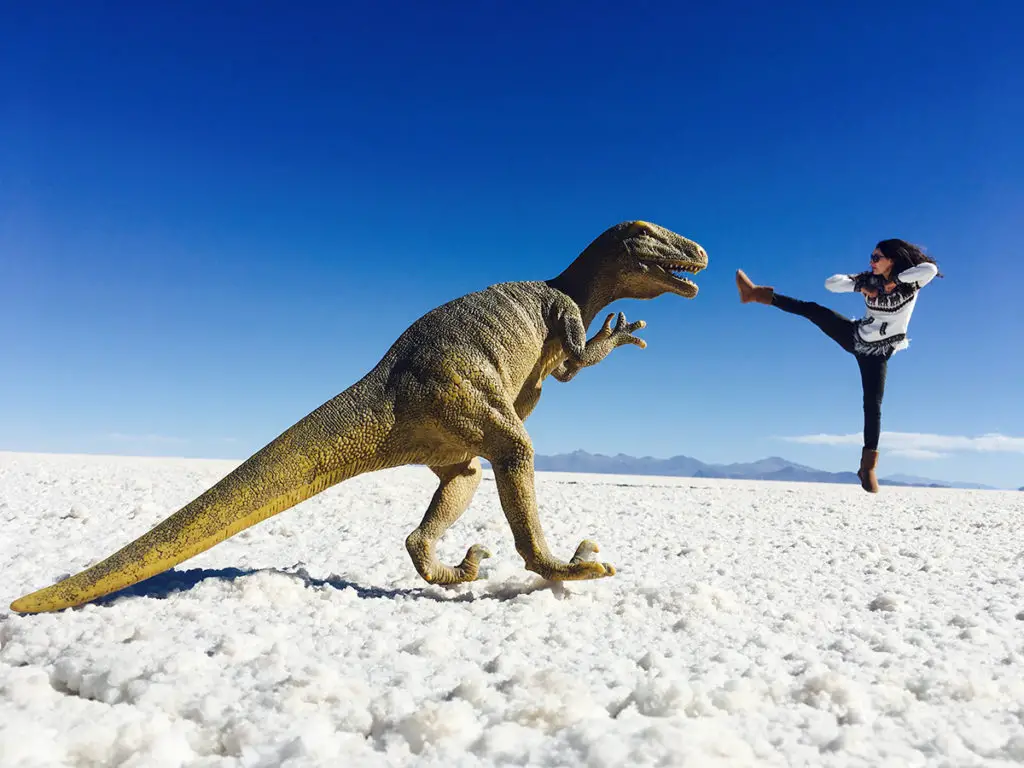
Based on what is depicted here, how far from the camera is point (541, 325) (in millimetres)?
4172

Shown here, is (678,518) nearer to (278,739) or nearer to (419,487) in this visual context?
(419,487)

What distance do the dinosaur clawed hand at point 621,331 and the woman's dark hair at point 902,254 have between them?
4.92ft

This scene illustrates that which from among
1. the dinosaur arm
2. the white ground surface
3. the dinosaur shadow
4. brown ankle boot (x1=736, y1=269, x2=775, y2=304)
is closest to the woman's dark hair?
brown ankle boot (x1=736, y1=269, x2=775, y2=304)

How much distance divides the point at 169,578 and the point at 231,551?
4.36 feet

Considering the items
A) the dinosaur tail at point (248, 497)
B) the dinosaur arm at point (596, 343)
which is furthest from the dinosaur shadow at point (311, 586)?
the dinosaur arm at point (596, 343)

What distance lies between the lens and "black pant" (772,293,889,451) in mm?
4465

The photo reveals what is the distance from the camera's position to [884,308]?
14.1 feet

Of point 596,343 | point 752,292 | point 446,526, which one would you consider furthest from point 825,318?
point 446,526

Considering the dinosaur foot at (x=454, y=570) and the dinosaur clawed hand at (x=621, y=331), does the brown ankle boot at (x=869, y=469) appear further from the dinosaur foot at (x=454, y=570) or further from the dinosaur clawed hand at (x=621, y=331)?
the dinosaur foot at (x=454, y=570)

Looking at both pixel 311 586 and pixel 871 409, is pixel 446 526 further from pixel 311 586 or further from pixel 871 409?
pixel 871 409

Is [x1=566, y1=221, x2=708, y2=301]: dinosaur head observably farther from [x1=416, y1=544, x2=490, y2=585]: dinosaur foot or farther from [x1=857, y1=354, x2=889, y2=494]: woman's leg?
[x1=416, y1=544, x2=490, y2=585]: dinosaur foot

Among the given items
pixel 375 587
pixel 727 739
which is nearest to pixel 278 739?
pixel 727 739

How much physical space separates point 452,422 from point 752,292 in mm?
2229

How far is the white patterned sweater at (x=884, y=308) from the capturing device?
13.7 feet
